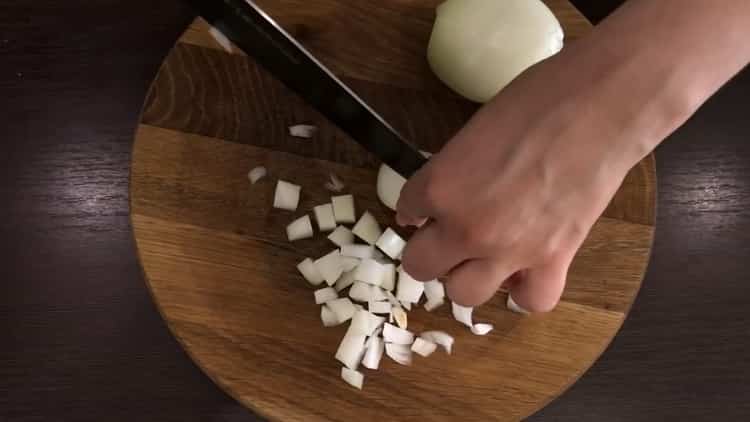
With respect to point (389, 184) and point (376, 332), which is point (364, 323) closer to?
point (376, 332)

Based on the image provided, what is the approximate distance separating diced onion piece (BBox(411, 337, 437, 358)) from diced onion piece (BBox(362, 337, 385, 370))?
4 cm

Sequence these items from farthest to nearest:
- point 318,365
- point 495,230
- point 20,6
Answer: point 20,6
point 318,365
point 495,230

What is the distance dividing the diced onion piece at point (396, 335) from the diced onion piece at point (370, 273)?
0.06 meters

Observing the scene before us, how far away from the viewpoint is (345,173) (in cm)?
91

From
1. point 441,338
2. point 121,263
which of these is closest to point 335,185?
point 441,338

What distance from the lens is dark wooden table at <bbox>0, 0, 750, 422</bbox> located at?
112cm

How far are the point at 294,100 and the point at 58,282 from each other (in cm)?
55

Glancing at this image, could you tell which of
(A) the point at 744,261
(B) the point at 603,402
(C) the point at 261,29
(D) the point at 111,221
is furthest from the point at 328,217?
(A) the point at 744,261

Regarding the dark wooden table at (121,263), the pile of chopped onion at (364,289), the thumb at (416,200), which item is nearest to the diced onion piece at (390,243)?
the pile of chopped onion at (364,289)

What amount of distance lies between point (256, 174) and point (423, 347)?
0.31 m

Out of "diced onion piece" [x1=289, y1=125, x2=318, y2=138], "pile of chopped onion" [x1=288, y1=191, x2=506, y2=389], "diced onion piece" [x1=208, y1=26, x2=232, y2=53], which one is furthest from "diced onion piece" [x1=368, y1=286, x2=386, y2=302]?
"diced onion piece" [x1=208, y1=26, x2=232, y2=53]

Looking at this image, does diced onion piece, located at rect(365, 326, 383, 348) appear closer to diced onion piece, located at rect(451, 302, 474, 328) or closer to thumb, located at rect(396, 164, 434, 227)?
diced onion piece, located at rect(451, 302, 474, 328)

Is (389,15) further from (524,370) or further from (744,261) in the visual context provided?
(744,261)

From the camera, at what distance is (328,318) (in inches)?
33.9
